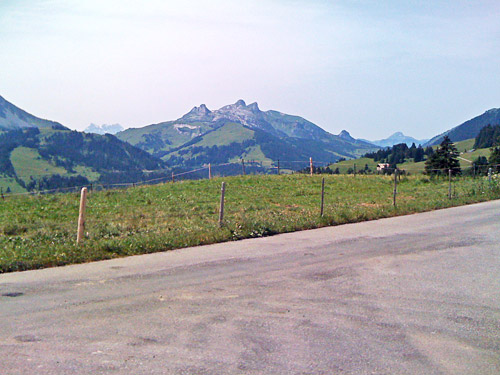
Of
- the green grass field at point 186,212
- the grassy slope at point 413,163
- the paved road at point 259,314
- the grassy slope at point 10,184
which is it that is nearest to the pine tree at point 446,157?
the grassy slope at point 413,163

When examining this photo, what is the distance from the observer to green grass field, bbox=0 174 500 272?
11.8m

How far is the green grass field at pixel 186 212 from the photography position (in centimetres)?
1176

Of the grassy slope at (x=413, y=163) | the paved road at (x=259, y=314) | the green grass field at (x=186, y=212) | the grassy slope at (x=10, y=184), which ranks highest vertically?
the grassy slope at (x=413, y=163)

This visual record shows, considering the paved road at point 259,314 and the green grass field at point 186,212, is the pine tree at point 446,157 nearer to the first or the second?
the green grass field at point 186,212

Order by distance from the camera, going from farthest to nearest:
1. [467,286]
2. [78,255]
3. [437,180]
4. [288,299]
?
1. [437,180]
2. [78,255]
3. [467,286]
4. [288,299]

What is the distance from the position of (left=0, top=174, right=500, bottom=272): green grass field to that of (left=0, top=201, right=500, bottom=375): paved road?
4.15ft

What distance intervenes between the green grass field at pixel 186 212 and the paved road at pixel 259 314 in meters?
1.26

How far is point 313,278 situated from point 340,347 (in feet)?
10.8

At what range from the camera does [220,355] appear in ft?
18.1

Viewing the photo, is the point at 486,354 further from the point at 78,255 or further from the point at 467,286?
the point at 78,255

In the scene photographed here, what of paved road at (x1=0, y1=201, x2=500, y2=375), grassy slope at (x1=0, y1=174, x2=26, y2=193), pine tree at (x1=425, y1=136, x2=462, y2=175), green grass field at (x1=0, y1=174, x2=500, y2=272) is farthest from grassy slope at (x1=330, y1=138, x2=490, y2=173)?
grassy slope at (x1=0, y1=174, x2=26, y2=193)

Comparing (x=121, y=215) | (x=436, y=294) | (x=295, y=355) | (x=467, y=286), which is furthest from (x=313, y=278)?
(x=121, y=215)

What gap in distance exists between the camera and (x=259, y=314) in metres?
6.97

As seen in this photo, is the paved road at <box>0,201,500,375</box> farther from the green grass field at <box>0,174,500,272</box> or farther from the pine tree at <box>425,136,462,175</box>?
the pine tree at <box>425,136,462,175</box>
